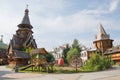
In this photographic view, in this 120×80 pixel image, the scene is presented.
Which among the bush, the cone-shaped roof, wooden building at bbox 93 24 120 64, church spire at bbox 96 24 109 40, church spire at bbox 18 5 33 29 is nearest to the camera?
the bush

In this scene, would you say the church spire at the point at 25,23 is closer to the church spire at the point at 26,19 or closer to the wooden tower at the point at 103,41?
the church spire at the point at 26,19

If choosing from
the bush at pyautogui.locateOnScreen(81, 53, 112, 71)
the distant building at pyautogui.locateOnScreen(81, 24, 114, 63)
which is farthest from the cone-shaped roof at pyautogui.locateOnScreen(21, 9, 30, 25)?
the bush at pyautogui.locateOnScreen(81, 53, 112, 71)

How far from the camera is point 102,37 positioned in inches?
2547

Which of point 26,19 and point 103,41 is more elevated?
point 26,19

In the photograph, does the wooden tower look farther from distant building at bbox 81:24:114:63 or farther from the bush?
the bush

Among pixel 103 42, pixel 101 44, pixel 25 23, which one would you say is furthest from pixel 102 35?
pixel 25 23

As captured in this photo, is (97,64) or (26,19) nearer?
(97,64)

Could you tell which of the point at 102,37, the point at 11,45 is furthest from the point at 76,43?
the point at 11,45

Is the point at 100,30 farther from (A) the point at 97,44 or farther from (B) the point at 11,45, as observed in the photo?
(B) the point at 11,45

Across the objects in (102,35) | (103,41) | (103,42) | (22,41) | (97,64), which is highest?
(102,35)

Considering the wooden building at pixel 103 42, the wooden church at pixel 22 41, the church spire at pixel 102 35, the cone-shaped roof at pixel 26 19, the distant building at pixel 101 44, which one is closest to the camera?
the wooden church at pixel 22 41

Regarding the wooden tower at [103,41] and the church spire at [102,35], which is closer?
the wooden tower at [103,41]

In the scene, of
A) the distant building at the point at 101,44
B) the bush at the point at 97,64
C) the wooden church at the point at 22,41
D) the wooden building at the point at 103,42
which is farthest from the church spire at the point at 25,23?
the bush at the point at 97,64

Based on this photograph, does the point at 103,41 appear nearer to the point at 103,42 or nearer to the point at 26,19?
the point at 103,42
